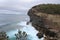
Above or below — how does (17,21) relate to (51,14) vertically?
below

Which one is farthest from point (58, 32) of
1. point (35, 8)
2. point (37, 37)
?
point (35, 8)

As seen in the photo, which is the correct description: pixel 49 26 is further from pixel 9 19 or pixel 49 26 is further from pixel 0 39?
pixel 9 19

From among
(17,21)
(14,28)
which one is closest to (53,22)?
(14,28)

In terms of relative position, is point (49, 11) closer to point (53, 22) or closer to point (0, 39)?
point (53, 22)

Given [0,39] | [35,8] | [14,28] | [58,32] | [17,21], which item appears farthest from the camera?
[17,21]

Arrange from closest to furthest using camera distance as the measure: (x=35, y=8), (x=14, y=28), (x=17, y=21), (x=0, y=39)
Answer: (x=0, y=39)
(x=35, y=8)
(x=14, y=28)
(x=17, y=21)

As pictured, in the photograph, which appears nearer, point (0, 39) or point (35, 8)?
point (0, 39)
